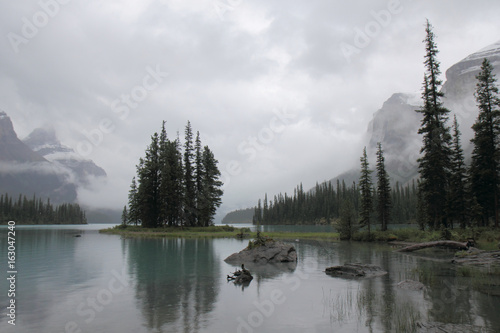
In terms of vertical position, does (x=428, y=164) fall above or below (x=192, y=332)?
above

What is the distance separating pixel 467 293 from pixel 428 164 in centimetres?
3098

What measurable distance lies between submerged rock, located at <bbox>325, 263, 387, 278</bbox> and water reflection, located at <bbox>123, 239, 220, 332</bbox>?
27.7 ft

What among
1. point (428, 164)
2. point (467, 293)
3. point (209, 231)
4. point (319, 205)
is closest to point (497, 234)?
point (428, 164)

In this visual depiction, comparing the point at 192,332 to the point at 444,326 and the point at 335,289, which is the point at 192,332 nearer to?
the point at 444,326

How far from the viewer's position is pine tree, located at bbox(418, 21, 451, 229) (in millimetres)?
41469

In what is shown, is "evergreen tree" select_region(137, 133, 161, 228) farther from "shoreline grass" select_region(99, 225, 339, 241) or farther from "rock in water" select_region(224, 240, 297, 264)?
"rock in water" select_region(224, 240, 297, 264)

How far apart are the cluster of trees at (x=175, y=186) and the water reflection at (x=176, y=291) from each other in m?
40.9

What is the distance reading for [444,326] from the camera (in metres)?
10.2

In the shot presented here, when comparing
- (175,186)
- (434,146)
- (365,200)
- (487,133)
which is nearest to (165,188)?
(175,186)

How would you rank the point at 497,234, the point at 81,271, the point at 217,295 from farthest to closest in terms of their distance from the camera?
1. the point at 497,234
2. the point at 81,271
3. the point at 217,295

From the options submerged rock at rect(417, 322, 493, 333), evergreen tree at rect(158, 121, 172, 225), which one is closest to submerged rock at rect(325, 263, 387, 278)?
submerged rock at rect(417, 322, 493, 333)

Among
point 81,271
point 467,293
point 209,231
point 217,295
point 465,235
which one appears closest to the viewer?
point 467,293

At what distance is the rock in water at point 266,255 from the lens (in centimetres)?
2970

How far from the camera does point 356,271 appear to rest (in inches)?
870
